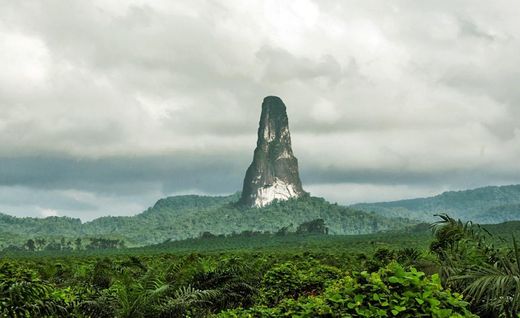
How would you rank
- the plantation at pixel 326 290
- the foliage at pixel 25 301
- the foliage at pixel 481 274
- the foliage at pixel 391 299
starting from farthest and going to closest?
the foliage at pixel 25 301 → the foliage at pixel 481 274 → the plantation at pixel 326 290 → the foliage at pixel 391 299

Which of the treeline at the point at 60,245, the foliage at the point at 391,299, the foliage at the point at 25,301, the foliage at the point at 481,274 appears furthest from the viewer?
the treeline at the point at 60,245

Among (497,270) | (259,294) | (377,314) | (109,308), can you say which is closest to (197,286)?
(259,294)

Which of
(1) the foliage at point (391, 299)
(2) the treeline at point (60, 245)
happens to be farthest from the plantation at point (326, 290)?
(2) the treeline at point (60, 245)

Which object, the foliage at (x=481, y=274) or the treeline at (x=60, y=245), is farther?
the treeline at (x=60, y=245)

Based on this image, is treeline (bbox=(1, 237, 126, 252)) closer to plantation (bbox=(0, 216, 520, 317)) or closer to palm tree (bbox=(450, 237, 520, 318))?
plantation (bbox=(0, 216, 520, 317))

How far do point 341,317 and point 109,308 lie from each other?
6947 millimetres

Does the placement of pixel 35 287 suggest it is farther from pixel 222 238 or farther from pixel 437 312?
pixel 222 238

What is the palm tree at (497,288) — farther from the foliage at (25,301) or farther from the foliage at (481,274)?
the foliage at (25,301)

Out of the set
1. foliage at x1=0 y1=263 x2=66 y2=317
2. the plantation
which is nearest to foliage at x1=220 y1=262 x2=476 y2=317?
the plantation

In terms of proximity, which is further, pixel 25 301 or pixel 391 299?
pixel 25 301

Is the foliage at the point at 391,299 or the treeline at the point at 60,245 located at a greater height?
the treeline at the point at 60,245

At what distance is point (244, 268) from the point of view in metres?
17.6

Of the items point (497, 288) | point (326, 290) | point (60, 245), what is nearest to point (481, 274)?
point (497, 288)

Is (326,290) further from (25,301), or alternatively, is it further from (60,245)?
(60,245)
